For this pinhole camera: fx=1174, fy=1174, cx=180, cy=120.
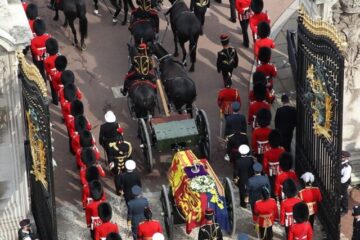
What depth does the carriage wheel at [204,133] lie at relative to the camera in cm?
1867

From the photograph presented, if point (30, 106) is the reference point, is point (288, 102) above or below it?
below

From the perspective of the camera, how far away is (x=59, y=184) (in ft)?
61.6

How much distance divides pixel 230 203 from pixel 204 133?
7.08ft

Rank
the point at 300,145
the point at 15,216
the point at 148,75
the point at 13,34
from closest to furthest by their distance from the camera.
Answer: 1. the point at 13,34
2. the point at 15,216
3. the point at 300,145
4. the point at 148,75

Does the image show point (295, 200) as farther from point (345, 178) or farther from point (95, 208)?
point (95, 208)

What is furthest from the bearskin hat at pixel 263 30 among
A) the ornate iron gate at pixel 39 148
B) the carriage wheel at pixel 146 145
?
the ornate iron gate at pixel 39 148

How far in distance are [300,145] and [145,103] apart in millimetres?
2702

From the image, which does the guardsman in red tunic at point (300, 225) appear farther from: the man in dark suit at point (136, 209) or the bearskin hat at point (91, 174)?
the bearskin hat at point (91, 174)

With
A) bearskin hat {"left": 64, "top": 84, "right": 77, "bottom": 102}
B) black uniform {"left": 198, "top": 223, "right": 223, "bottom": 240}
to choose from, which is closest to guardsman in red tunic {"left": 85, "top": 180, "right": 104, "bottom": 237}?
black uniform {"left": 198, "top": 223, "right": 223, "bottom": 240}

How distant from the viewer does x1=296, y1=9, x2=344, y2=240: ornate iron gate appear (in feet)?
52.3

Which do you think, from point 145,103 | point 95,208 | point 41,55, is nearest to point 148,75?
point 145,103

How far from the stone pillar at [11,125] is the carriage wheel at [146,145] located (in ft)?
7.67

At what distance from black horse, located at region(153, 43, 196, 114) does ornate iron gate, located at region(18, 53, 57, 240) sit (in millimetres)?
3199

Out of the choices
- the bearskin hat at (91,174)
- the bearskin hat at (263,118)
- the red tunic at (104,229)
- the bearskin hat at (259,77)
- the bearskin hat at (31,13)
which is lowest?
the red tunic at (104,229)
